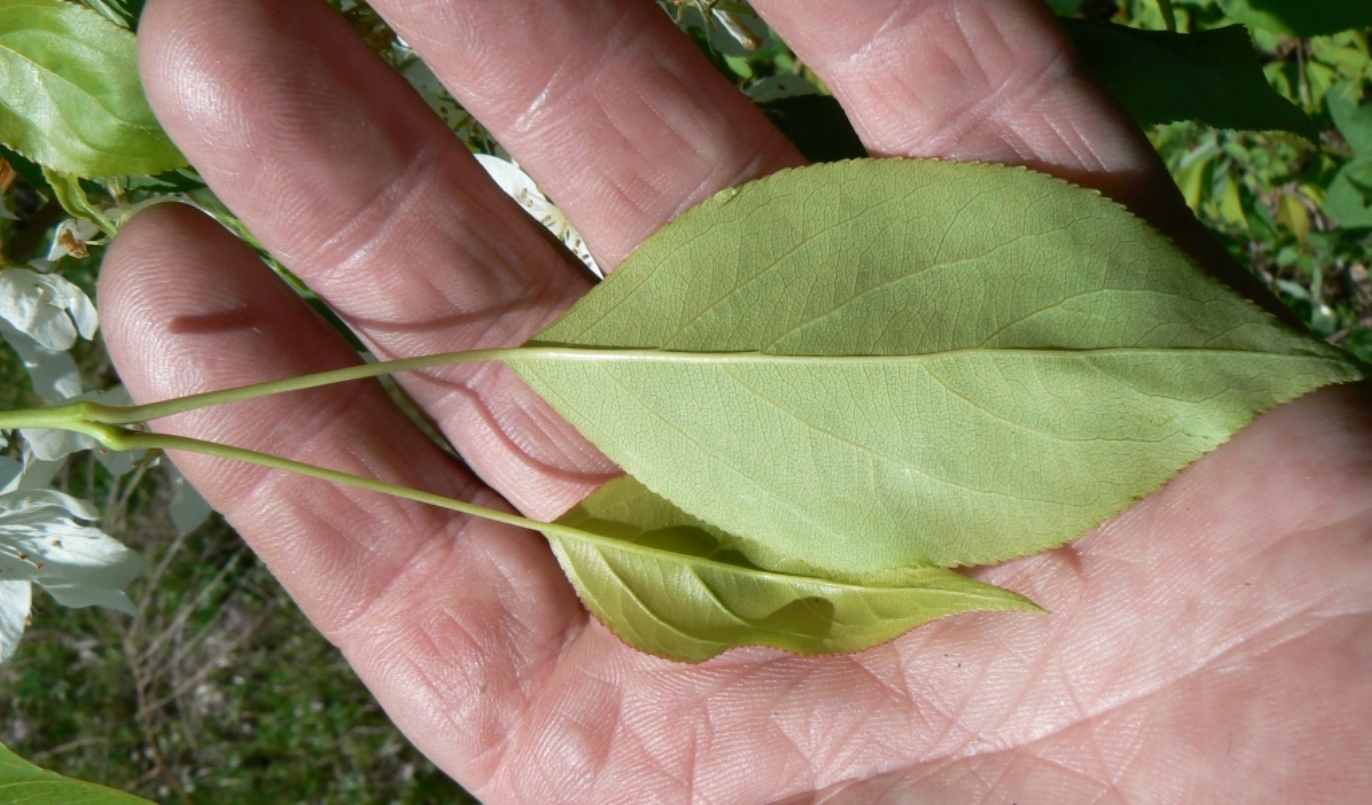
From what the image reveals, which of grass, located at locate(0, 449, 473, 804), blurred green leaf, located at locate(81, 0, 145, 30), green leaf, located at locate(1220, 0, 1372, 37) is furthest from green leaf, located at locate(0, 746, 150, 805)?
grass, located at locate(0, 449, 473, 804)

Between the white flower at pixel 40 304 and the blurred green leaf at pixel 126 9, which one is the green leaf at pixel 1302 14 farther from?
Result: the white flower at pixel 40 304

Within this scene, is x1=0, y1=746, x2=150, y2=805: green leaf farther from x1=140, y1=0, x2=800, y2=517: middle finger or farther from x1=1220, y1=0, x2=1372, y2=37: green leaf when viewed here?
x1=1220, y1=0, x2=1372, y2=37: green leaf

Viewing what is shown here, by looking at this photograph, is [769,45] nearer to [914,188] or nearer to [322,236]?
[914,188]

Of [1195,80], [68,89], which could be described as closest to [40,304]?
[68,89]

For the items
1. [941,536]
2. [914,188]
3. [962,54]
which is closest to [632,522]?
[941,536]

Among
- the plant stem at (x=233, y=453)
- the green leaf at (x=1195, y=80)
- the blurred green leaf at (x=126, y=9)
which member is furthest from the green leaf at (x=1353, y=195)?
the blurred green leaf at (x=126, y=9)

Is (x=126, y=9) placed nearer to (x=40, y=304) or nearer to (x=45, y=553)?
(x=40, y=304)

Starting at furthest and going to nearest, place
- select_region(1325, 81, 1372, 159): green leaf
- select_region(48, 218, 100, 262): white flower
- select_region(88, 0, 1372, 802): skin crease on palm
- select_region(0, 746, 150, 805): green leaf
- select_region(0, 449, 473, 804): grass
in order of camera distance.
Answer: select_region(0, 449, 473, 804): grass, select_region(1325, 81, 1372, 159): green leaf, select_region(48, 218, 100, 262): white flower, select_region(88, 0, 1372, 802): skin crease on palm, select_region(0, 746, 150, 805): green leaf

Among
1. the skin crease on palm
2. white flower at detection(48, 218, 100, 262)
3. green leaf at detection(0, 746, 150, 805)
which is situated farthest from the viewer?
white flower at detection(48, 218, 100, 262)
